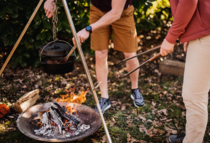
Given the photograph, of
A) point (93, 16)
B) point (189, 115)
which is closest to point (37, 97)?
point (93, 16)

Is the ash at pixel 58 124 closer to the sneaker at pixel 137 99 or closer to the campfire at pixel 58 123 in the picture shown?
the campfire at pixel 58 123

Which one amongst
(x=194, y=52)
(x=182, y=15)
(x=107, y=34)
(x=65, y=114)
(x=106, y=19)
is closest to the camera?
(x=182, y=15)

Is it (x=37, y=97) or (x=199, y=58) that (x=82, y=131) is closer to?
(x=37, y=97)

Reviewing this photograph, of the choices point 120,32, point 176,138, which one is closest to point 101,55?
point 120,32

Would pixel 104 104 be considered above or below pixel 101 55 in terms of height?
below

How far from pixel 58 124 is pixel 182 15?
2002 millimetres

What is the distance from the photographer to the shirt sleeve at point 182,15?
180 cm

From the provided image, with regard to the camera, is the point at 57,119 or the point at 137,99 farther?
the point at 137,99

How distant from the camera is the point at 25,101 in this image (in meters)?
3.44

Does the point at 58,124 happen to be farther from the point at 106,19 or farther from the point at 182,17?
the point at 182,17

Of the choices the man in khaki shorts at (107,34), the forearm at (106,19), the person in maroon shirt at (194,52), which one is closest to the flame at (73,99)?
the man in khaki shorts at (107,34)

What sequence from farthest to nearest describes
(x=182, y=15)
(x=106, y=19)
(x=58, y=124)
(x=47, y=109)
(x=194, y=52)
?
(x=47, y=109)
(x=58, y=124)
(x=106, y=19)
(x=194, y=52)
(x=182, y=15)

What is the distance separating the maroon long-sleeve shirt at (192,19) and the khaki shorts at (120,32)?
1.24 meters

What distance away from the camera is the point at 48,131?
276 cm
